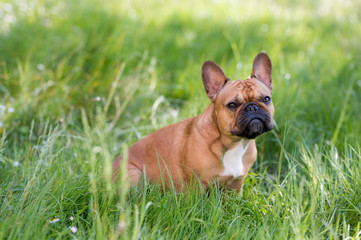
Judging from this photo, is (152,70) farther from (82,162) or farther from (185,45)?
(82,162)

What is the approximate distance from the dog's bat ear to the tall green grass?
606mm

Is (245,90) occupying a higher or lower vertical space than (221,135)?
higher

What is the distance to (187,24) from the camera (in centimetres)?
720

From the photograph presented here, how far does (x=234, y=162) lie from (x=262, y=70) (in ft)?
2.73

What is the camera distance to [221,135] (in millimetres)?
3070

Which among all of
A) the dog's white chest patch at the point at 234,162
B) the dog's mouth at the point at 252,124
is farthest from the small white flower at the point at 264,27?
the dog's mouth at the point at 252,124

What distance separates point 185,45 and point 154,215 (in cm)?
423

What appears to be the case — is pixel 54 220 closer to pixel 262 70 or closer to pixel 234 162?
pixel 234 162

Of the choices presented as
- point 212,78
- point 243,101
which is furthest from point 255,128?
point 212,78

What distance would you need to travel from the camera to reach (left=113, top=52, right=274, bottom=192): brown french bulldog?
2.91m

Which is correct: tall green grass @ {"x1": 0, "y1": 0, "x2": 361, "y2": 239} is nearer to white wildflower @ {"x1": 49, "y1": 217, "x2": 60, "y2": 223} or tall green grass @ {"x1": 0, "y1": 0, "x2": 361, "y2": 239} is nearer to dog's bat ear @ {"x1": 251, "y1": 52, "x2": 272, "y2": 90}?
white wildflower @ {"x1": 49, "y1": 217, "x2": 60, "y2": 223}

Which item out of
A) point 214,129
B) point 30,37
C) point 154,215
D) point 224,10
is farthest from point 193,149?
point 224,10

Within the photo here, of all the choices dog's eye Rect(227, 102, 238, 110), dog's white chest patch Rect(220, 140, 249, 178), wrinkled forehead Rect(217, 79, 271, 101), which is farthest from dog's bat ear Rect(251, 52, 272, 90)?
dog's white chest patch Rect(220, 140, 249, 178)

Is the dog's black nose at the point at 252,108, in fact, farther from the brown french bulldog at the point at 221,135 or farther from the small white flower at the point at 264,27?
the small white flower at the point at 264,27
